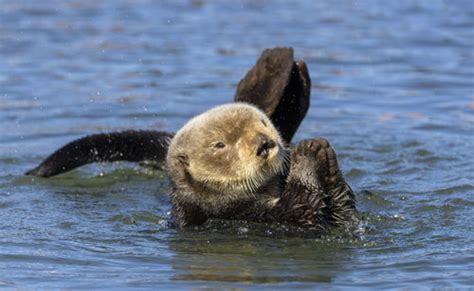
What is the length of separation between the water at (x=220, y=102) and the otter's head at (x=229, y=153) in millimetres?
346

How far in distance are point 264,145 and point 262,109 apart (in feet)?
4.89

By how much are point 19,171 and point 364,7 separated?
8.03 m

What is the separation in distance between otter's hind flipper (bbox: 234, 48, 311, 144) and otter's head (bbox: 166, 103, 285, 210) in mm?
1012

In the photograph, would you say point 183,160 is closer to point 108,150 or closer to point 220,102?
point 108,150

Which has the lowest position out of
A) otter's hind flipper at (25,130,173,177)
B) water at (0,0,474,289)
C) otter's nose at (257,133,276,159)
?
water at (0,0,474,289)

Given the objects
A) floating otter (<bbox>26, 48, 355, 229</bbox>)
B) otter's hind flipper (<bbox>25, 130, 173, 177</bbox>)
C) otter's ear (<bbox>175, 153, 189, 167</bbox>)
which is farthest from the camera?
otter's hind flipper (<bbox>25, 130, 173, 177</bbox>)

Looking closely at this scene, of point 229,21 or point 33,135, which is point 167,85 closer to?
point 33,135

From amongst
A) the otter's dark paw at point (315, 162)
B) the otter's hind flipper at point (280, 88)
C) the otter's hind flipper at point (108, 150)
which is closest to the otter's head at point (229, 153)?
the otter's dark paw at point (315, 162)

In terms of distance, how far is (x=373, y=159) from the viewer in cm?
829

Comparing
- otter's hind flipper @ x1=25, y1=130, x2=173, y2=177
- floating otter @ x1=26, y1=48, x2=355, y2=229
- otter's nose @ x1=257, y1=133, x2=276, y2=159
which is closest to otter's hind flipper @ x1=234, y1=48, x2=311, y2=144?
otter's hind flipper @ x1=25, y1=130, x2=173, y2=177

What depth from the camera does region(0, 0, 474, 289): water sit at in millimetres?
5660

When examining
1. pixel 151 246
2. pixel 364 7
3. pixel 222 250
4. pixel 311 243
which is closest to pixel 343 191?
pixel 311 243

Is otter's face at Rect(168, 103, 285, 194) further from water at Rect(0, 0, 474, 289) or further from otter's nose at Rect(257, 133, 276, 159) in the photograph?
water at Rect(0, 0, 474, 289)

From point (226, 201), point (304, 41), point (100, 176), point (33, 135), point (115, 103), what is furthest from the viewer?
point (304, 41)
